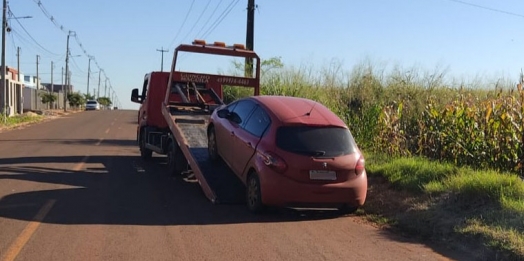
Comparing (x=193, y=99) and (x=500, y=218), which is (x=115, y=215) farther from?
(x=193, y=99)

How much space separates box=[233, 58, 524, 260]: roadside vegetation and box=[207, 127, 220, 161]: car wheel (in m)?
2.98

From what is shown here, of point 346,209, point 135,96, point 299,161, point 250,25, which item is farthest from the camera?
point 250,25

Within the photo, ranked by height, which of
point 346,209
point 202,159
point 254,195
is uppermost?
point 202,159

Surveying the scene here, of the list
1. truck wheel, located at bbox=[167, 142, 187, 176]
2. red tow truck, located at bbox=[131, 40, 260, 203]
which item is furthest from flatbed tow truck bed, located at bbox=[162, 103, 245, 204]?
truck wheel, located at bbox=[167, 142, 187, 176]

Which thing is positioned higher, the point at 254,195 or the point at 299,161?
the point at 299,161

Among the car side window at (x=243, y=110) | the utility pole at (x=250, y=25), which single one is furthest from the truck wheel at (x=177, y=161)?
the utility pole at (x=250, y=25)

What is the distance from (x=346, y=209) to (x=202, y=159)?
Result: 10.9ft

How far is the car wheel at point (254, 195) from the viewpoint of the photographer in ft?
30.6

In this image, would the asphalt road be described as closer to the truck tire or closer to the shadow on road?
the shadow on road

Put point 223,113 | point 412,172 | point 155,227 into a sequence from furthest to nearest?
1. point 223,113
2. point 412,172
3. point 155,227

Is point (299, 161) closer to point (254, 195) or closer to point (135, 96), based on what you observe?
point (254, 195)

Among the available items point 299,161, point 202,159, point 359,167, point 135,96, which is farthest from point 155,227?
point 135,96

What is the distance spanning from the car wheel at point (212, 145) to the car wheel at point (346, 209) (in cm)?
292

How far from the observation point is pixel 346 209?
9.62 metres
